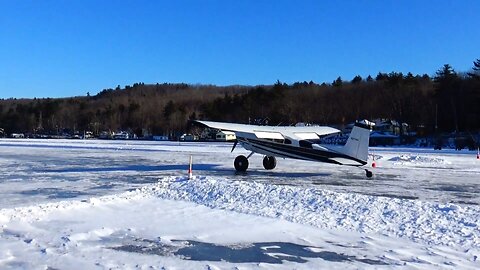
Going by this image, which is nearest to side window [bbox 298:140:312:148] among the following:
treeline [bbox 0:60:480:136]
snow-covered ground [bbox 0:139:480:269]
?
snow-covered ground [bbox 0:139:480:269]

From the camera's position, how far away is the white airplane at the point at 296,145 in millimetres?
19391

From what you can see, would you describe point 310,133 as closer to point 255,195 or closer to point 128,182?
point 128,182

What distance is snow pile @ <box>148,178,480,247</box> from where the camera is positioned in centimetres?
876

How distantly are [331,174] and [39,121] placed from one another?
15548cm

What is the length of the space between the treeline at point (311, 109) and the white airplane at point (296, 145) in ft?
150

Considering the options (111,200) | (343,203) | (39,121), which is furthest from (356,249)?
(39,121)

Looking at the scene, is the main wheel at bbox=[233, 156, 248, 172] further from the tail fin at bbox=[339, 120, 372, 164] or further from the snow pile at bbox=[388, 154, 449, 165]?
the snow pile at bbox=[388, 154, 449, 165]

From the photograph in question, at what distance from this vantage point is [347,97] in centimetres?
12512

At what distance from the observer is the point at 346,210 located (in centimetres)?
1043

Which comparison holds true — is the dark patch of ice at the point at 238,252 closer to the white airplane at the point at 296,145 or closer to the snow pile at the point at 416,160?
the white airplane at the point at 296,145

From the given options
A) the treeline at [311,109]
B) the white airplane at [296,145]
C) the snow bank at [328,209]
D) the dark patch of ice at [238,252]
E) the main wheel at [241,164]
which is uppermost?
the treeline at [311,109]

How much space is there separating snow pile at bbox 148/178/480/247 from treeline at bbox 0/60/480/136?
55395 millimetres

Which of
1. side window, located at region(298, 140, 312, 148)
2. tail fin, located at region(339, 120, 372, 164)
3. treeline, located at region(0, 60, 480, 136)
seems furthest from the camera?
treeline, located at region(0, 60, 480, 136)

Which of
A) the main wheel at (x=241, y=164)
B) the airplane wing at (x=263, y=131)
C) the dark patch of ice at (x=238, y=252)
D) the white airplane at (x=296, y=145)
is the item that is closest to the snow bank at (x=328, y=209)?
the dark patch of ice at (x=238, y=252)
